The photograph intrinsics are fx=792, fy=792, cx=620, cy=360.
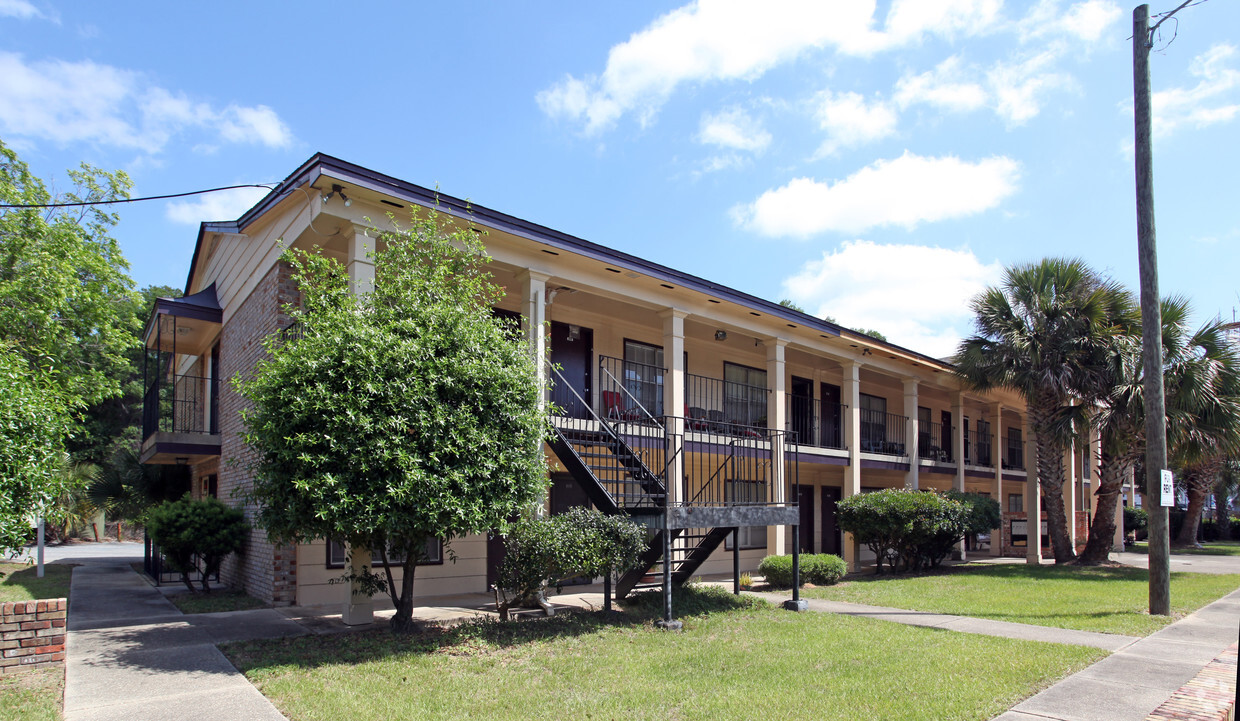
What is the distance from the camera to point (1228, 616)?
1134cm

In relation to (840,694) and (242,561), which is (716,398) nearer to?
(242,561)

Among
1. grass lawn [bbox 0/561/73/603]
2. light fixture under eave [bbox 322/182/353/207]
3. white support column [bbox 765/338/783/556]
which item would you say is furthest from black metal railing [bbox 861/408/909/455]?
grass lawn [bbox 0/561/73/603]

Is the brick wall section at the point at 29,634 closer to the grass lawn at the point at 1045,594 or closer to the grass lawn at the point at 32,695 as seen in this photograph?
the grass lawn at the point at 32,695

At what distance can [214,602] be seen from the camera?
11305 millimetres

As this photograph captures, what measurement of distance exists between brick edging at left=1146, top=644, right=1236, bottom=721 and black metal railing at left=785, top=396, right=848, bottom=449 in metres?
11.0

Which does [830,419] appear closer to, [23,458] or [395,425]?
[395,425]

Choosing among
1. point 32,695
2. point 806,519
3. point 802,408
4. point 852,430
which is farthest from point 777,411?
point 32,695

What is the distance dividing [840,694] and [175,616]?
8313 millimetres

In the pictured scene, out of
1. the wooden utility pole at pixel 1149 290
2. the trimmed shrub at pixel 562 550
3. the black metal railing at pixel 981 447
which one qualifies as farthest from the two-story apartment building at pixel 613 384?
the wooden utility pole at pixel 1149 290

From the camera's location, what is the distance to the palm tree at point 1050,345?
60.8 feet

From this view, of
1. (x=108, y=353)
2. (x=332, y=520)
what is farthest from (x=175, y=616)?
(x=108, y=353)

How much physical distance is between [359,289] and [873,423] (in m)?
16.6

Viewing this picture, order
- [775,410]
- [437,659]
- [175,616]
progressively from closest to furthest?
[437,659] → [175,616] → [775,410]

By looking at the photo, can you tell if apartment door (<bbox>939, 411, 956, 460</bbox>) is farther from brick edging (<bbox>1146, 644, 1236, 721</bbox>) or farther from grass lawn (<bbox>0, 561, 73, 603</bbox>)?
grass lawn (<bbox>0, 561, 73, 603</bbox>)
